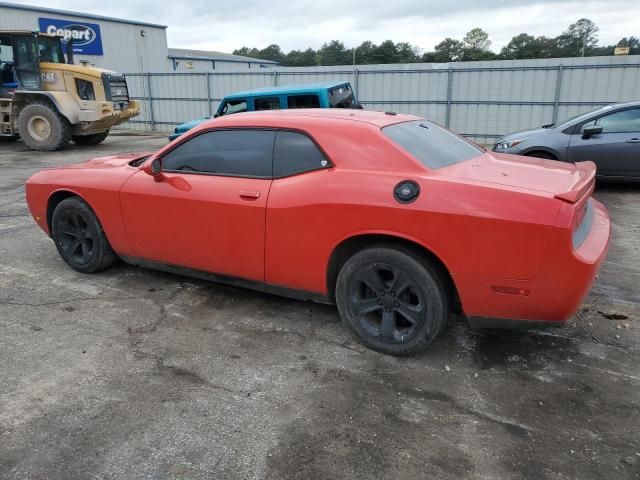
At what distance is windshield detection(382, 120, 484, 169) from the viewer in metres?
3.28

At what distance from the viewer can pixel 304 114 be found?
366cm

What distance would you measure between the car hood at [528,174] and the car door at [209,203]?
51.6 inches

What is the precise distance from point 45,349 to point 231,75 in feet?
51.8

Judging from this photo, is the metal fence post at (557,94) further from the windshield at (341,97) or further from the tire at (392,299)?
the tire at (392,299)

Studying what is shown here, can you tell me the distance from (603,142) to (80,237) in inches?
293

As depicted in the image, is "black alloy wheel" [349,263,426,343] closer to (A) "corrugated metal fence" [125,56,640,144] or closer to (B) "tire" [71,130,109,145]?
(A) "corrugated metal fence" [125,56,640,144]

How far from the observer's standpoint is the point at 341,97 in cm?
928

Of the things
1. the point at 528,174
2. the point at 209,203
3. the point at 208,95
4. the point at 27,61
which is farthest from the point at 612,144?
the point at 208,95

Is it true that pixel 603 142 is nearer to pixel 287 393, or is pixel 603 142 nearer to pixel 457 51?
pixel 287 393

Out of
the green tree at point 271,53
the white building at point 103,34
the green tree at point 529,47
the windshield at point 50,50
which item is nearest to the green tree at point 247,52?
the green tree at point 271,53

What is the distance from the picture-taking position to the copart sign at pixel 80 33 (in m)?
22.8

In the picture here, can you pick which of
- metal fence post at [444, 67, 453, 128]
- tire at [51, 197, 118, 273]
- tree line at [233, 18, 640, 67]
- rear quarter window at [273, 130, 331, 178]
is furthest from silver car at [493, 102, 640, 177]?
tree line at [233, 18, 640, 67]

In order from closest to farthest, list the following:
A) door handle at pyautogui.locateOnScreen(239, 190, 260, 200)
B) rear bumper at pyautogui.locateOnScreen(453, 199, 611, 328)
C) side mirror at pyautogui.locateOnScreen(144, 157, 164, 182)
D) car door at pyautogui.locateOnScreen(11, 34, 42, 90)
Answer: rear bumper at pyautogui.locateOnScreen(453, 199, 611, 328) < door handle at pyautogui.locateOnScreen(239, 190, 260, 200) < side mirror at pyautogui.locateOnScreen(144, 157, 164, 182) < car door at pyautogui.locateOnScreen(11, 34, 42, 90)

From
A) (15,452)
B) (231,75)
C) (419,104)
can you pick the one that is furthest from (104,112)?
(15,452)
